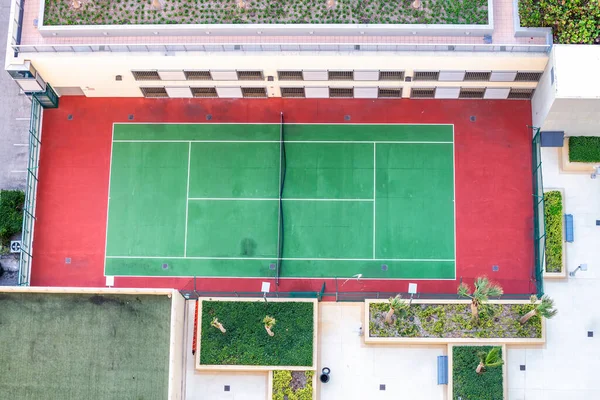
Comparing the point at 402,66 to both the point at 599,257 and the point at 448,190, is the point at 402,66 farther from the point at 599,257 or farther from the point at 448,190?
the point at 599,257

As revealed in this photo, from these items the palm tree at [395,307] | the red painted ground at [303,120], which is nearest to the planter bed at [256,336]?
the red painted ground at [303,120]

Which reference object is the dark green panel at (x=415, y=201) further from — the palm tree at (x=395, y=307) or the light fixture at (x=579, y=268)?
the light fixture at (x=579, y=268)

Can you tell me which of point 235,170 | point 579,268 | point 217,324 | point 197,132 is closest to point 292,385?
point 217,324

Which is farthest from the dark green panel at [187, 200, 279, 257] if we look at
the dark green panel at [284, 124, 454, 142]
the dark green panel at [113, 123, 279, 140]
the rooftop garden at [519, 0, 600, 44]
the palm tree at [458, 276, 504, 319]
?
the rooftop garden at [519, 0, 600, 44]

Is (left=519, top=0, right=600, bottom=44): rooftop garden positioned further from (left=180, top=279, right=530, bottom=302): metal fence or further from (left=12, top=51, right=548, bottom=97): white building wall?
(left=180, top=279, right=530, bottom=302): metal fence

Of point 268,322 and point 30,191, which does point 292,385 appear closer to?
point 268,322
